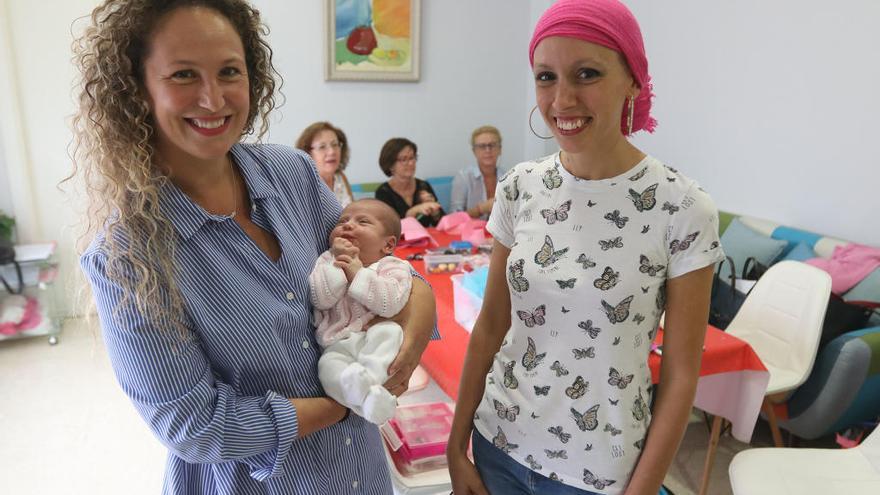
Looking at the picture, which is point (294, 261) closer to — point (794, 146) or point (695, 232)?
point (695, 232)

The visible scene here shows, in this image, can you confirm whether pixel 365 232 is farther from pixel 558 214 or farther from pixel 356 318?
pixel 558 214

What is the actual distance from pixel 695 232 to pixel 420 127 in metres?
4.52

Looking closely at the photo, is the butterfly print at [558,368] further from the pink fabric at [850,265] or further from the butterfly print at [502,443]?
the pink fabric at [850,265]

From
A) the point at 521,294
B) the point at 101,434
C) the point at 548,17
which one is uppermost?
the point at 548,17

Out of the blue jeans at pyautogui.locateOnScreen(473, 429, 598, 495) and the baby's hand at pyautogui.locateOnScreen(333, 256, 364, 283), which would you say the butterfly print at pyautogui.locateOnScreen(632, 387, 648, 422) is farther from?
the baby's hand at pyautogui.locateOnScreen(333, 256, 364, 283)

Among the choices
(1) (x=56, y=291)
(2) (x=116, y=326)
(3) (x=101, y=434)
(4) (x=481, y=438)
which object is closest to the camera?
(2) (x=116, y=326)

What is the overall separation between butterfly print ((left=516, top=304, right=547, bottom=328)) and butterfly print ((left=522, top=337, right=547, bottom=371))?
0.03m

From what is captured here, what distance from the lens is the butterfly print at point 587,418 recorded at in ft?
3.66

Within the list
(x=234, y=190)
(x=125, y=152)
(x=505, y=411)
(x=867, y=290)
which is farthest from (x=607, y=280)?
(x=867, y=290)

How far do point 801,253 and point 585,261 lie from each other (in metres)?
2.89

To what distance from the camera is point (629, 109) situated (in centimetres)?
117

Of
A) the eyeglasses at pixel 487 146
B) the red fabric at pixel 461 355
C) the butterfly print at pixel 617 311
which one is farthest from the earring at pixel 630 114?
the eyeglasses at pixel 487 146

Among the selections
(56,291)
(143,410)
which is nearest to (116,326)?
(143,410)

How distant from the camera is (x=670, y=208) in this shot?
1.06m
